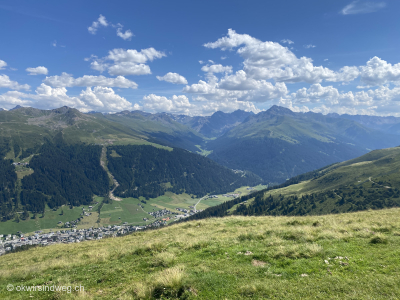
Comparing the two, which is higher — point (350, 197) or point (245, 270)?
point (245, 270)

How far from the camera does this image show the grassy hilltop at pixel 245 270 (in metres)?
9.33

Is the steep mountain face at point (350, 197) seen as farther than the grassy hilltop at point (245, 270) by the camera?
Yes

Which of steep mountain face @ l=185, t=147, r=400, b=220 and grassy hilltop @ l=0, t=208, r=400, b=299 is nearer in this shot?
grassy hilltop @ l=0, t=208, r=400, b=299

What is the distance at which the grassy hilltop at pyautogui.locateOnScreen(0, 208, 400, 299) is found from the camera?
9.33 m

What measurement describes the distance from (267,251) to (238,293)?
20.5ft

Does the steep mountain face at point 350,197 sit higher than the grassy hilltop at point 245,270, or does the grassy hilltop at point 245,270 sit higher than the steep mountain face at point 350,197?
the grassy hilltop at point 245,270

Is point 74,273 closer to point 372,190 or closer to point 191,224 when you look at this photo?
point 191,224

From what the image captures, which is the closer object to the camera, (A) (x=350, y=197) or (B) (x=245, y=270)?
(B) (x=245, y=270)

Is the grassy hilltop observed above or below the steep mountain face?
above

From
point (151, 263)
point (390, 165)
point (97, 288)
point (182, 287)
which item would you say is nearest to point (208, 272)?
point (182, 287)

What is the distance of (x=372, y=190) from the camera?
410ft

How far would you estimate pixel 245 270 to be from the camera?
39.1ft

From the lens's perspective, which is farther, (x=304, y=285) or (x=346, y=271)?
(x=346, y=271)

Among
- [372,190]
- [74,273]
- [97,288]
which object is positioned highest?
[97,288]
